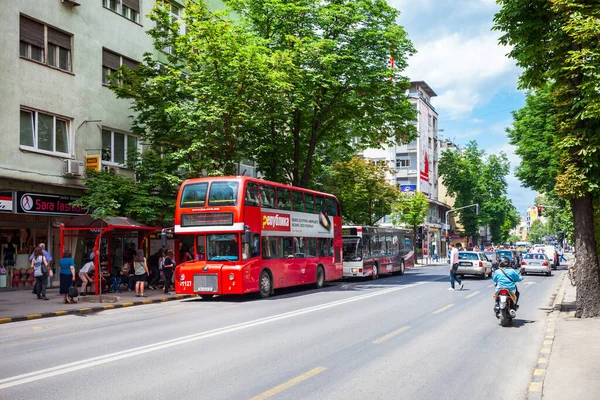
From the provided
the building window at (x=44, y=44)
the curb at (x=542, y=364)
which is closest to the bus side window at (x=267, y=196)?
the curb at (x=542, y=364)

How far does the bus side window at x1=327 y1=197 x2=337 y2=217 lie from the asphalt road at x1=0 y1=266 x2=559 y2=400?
11051 mm

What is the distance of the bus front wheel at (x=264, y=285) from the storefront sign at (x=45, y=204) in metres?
7.96

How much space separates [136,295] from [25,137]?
25.0 ft

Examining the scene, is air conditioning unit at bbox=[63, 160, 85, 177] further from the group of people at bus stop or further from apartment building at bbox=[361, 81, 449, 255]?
apartment building at bbox=[361, 81, 449, 255]

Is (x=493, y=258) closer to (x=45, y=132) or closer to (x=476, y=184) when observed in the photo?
(x=45, y=132)

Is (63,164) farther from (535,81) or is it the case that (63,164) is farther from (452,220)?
(452,220)

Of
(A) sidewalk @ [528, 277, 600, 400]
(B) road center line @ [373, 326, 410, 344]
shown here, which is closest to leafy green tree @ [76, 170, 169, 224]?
(B) road center line @ [373, 326, 410, 344]

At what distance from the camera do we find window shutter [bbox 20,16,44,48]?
74.2 ft

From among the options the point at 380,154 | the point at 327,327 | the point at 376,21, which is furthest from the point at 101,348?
the point at 380,154

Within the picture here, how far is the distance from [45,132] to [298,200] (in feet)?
35.0

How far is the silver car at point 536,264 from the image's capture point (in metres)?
36.0

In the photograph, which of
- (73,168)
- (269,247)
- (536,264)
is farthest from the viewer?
(536,264)

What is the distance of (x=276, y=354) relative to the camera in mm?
9398

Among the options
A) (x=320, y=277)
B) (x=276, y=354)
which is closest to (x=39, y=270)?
(x=320, y=277)
